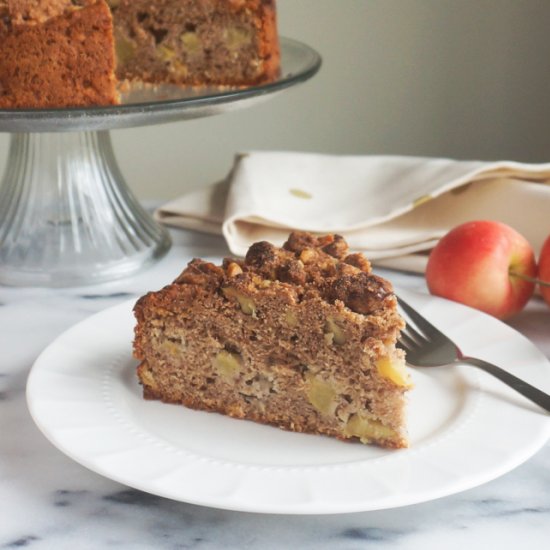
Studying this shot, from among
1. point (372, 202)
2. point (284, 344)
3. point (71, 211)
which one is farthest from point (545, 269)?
point (71, 211)

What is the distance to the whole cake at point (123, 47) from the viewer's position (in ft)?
6.55

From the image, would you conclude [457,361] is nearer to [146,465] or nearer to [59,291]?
[146,465]

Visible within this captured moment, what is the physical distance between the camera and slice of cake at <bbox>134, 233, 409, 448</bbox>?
151cm

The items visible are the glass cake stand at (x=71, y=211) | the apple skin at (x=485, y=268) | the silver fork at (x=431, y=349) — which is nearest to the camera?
the silver fork at (x=431, y=349)

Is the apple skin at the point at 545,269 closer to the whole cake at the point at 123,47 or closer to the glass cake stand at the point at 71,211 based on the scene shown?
the glass cake stand at the point at 71,211

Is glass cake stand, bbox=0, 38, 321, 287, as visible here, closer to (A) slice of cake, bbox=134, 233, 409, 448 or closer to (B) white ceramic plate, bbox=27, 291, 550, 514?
(B) white ceramic plate, bbox=27, 291, 550, 514

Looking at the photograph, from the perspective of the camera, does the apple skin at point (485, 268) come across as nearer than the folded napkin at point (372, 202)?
Yes

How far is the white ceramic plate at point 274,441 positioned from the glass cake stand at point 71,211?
18.6 inches

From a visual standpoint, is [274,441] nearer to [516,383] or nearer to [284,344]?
[284,344]

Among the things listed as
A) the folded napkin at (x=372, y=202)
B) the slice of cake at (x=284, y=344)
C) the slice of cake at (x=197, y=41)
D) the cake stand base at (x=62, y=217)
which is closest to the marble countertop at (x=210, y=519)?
the slice of cake at (x=284, y=344)

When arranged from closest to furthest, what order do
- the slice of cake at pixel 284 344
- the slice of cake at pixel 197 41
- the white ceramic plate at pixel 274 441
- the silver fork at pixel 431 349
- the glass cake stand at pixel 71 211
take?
the white ceramic plate at pixel 274 441, the slice of cake at pixel 284 344, the silver fork at pixel 431 349, the glass cake stand at pixel 71 211, the slice of cake at pixel 197 41

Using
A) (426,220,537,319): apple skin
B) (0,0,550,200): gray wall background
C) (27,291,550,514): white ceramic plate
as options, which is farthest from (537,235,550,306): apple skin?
(0,0,550,200): gray wall background

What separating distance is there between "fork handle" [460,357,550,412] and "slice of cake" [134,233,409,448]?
0.20 m

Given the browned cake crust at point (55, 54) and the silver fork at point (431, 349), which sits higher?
the browned cake crust at point (55, 54)
